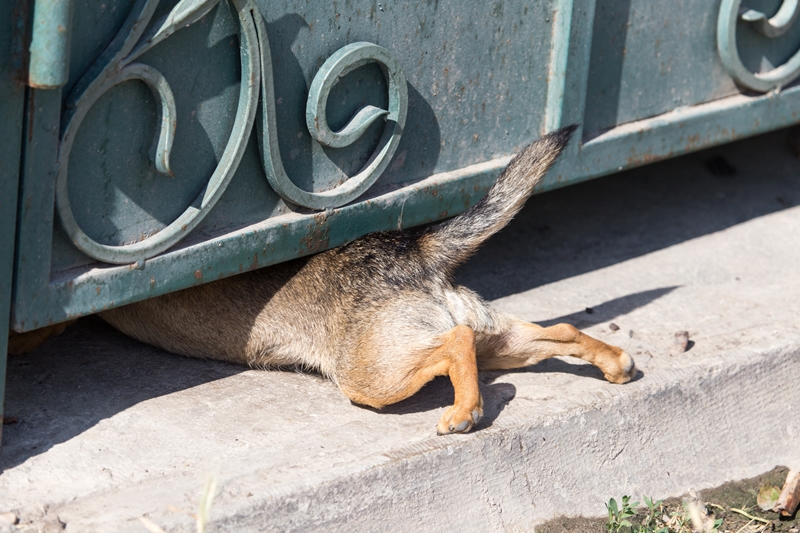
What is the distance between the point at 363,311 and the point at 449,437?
582 mm

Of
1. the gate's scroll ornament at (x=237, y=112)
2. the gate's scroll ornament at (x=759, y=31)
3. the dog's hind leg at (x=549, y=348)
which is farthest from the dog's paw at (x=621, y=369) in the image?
the gate's scroll ornament at (x=759, y=31)

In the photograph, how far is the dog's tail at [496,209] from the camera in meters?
3.59

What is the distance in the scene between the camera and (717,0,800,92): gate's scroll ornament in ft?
15.3

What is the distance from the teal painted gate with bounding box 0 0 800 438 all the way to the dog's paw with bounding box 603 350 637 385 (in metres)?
0.95

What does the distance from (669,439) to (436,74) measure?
170cm

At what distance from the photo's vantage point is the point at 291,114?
3.42 m

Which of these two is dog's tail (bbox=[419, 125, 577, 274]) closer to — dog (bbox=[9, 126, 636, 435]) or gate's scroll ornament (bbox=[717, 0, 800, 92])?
dog (bbox=[9, 126, 636, 435])

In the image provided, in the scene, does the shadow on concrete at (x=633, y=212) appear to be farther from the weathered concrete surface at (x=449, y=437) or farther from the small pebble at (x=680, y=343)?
the small pebble at (x=680, y=343)

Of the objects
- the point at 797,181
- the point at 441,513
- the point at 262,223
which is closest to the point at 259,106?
the point at 262,223

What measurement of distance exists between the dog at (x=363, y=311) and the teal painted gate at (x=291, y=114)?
200 mm

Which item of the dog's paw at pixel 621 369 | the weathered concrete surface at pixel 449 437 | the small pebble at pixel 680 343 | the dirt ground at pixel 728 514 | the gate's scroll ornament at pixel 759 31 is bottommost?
the dirt ground at pixel 728 514

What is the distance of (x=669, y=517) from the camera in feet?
11.4

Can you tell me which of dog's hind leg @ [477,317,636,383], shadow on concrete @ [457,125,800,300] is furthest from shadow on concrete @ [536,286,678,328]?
dog's hind leg @ [477,317,636,383]

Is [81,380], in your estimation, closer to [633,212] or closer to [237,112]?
[237,112]
